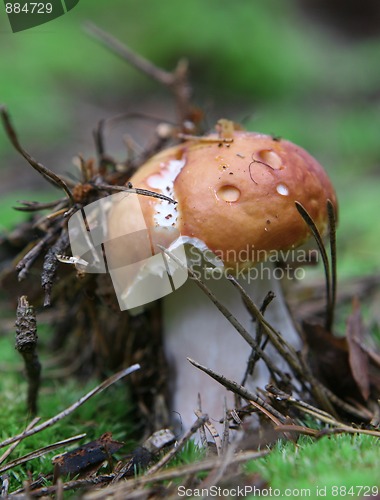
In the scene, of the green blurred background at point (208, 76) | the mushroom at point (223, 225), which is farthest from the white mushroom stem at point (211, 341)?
the green blurred background at point (208, 76)

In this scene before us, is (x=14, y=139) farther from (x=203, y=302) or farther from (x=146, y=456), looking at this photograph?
(x=146, y=456)

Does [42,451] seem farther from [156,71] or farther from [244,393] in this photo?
[156,71]

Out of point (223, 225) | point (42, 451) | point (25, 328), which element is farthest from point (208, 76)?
point (42, 451)

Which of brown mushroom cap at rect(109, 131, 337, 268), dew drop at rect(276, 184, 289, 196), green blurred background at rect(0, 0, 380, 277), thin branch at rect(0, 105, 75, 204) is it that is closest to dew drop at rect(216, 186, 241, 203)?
brown mushroom cap at rect(109, 131, 337, 268)

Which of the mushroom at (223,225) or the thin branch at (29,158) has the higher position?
the thin branch at (29,158)

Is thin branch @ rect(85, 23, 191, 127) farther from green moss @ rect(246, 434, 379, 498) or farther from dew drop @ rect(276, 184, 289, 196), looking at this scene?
green moss @ rect(246, 434, 379, 498)

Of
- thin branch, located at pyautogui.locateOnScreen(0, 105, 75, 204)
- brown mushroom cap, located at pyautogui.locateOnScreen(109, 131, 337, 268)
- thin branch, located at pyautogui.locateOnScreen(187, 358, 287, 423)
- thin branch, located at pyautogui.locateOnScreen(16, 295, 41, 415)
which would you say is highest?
thin branch, located at pyautogui.locateOnScreen(0, 105, 75, 204)

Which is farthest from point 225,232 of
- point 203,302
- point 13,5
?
point 13,5

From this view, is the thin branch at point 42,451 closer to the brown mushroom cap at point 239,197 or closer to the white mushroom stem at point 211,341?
the white mushroom stem at point 211,341
